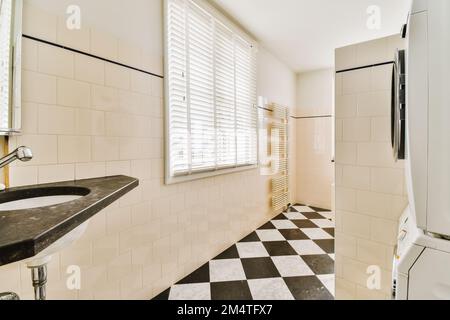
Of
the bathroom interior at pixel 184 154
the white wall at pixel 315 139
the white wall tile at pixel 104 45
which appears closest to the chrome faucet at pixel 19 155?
the bathroom interior at pixel 184 154

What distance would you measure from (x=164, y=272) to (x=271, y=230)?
1514 mm

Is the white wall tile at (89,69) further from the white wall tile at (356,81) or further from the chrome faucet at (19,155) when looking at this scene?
the white wall tile at (356,81)

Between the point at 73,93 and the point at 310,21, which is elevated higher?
the point at 310,21

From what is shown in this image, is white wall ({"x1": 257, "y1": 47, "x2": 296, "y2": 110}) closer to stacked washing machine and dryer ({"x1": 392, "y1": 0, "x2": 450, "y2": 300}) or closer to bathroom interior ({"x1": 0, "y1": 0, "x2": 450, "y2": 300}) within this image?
bathroom interior ({"x1": 0, "y1": 0, "x2": 450, "y2": 300})

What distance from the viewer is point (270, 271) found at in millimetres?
1826

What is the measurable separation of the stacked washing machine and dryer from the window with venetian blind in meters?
1.32

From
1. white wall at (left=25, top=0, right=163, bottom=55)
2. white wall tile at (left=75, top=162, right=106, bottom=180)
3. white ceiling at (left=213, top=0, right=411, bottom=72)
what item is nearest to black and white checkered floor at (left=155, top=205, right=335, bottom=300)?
white wall tile at (left=75, top=162, right=106, bottom=180)

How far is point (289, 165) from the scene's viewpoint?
11.4 feet

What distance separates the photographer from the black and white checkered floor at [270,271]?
1547 mm

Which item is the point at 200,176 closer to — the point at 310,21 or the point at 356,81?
Result: the point at 356,81

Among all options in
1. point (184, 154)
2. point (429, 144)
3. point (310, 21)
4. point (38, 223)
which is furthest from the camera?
point (310, 21)

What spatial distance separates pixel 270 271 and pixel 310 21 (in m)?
2.44

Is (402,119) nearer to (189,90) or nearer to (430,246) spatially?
(430,246)

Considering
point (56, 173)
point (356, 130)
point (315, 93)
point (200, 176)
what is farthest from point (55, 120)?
point (315, 93)
